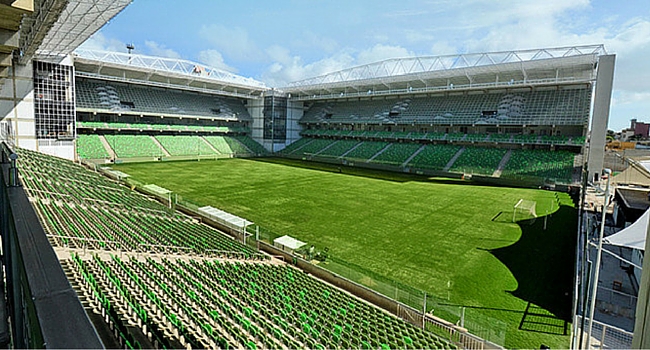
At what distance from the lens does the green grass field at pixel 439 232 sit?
10.6 meters

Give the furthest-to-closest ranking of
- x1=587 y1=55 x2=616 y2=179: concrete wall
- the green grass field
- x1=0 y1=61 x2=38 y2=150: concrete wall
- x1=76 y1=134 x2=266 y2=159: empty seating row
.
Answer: x1=76 y1=134 x2=266 y2=159: empty seating row
x1=587 y1=55 x2=616 y2=179: concrete wall
x1=0 y1=61 x2=38 y2=150: concrete wall
the green grass field

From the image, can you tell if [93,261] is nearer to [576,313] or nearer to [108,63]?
[576,313]

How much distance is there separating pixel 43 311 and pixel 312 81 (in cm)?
5792

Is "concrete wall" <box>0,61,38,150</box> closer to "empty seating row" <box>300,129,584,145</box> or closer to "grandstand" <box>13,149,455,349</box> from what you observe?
"grandstand" <box>13,149,455,349</box>

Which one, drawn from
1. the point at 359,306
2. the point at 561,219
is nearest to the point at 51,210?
the point at 359,306

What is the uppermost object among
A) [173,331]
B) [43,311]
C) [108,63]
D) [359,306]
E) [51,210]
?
[108,63]

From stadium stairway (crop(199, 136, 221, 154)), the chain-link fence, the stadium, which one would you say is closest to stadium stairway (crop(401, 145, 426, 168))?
the stadium

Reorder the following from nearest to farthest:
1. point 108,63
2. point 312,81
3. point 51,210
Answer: point 51,210, point 108,63, point 312,81

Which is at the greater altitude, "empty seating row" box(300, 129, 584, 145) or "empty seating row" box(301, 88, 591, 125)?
"empty seating row" box(301, 88, 591, 125)

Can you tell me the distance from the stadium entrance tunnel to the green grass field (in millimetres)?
41

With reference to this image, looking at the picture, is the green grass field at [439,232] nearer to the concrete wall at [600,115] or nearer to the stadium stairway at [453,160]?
the stadium stairway at [453,160]

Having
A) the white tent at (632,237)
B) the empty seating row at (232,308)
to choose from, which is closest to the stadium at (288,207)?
the empty seating row at (232,308)

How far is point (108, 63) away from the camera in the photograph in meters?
37.7

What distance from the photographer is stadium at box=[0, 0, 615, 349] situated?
23.5ft
